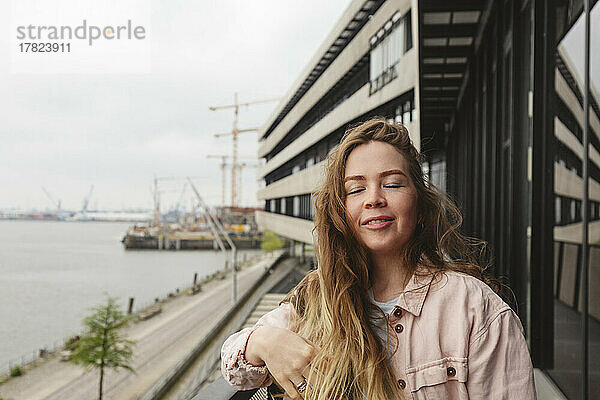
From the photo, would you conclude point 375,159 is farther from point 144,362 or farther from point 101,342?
point 144,362

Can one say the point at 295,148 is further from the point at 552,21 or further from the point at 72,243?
the point at 72,243

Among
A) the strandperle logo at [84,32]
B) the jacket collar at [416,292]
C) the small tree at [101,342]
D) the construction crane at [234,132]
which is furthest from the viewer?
the construction crane at [234,132]

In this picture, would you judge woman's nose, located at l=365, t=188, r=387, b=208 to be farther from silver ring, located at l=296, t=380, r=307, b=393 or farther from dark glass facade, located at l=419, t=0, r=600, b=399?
dark glass facade, located at l=419, t=0, r=600, b=399

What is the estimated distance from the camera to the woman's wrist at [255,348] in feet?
4.35

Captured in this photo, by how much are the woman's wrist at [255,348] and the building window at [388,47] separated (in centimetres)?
901

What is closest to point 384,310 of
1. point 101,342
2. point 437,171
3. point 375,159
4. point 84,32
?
point 375,159

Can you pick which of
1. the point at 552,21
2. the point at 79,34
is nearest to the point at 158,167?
the point at 79,34

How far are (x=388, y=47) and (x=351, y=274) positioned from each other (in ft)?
37.3

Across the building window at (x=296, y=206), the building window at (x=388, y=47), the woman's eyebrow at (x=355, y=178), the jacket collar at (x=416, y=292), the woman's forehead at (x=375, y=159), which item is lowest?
the building window at (x=296, y=206)

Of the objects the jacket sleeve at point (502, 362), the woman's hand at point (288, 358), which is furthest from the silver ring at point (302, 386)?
the jacket sleeve at point (502, 362)

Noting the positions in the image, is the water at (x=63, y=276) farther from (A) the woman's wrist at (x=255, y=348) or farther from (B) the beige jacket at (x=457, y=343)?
(B) the beige jacket at (x=457, y=343)

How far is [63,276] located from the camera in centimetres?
8038

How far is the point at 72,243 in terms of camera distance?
102000mm

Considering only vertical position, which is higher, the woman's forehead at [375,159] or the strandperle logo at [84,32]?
the strandperle logo at [84,32]
